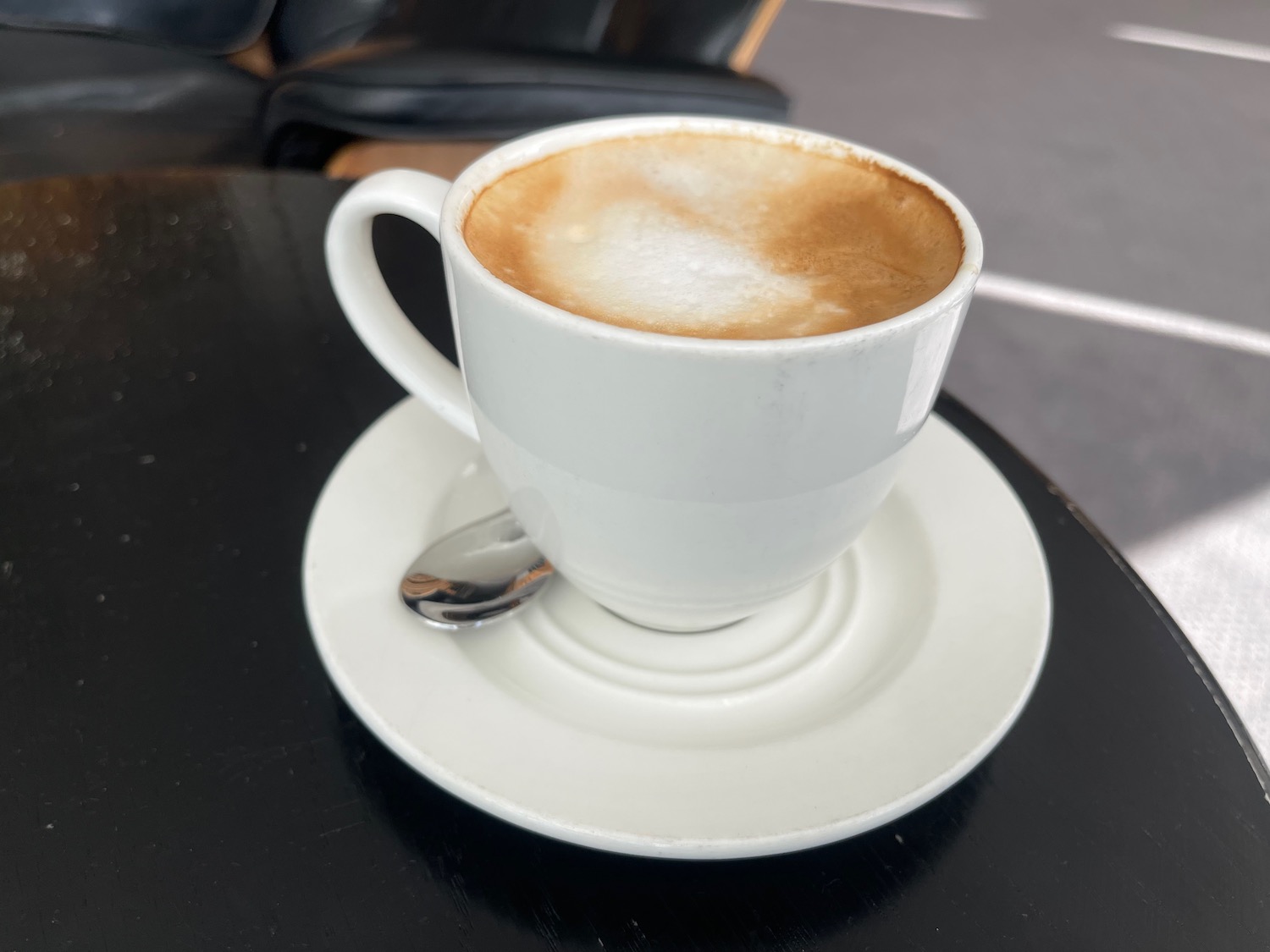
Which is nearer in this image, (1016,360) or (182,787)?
(182,787)

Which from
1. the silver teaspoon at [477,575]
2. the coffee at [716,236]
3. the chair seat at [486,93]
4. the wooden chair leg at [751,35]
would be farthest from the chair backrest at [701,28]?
the silver teaspoon at [477,575]

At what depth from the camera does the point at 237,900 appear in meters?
0.32

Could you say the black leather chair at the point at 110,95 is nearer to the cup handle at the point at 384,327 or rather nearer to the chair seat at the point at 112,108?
the chair seat at the point at 112,108

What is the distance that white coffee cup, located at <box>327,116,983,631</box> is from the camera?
1.01 feet

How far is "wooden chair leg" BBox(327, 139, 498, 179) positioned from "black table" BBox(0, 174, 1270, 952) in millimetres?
639

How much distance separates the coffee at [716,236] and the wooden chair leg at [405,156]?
2.31 feet

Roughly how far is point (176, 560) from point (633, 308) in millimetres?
252

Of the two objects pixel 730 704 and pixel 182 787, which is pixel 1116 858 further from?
pixel 182 787

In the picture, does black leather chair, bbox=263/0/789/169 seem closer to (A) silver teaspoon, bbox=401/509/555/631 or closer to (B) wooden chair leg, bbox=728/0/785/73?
(B) wooden chair leg, bbox=728/0/785/73

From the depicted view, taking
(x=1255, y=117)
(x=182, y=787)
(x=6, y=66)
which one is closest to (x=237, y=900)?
(x=182, y=787)

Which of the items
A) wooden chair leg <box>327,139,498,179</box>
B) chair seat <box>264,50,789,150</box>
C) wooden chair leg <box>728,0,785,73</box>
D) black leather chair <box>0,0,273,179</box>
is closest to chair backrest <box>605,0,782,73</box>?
wooden chair leg <box>728,0,785,73</box>

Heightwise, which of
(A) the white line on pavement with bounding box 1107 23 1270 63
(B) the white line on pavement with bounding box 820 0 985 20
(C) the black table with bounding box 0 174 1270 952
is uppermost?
(A) the white line on pavement with bounding box 1107 23 1270 63

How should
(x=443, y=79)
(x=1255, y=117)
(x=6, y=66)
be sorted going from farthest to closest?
1. (x=1255, y=117)
2. (x=6, y=66)
3. (x=443, y=79)

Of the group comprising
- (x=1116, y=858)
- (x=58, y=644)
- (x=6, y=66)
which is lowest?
(x=6, y=66)
